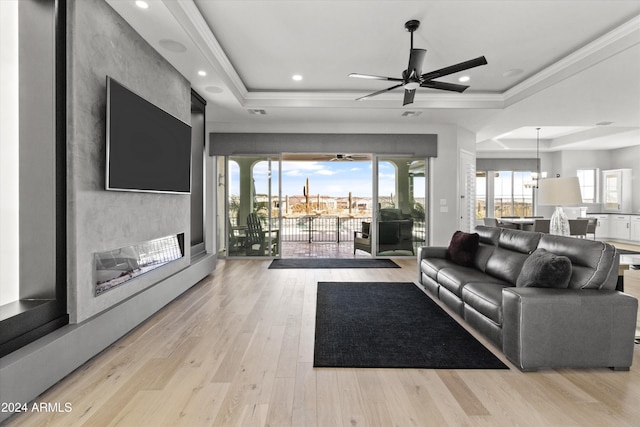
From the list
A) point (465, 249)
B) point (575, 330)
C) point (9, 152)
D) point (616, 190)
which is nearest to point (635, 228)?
point (616, 190)

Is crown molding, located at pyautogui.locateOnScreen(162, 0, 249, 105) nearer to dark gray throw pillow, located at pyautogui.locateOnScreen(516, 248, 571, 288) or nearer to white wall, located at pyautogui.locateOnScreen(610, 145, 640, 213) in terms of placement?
dark gray throw pillow, located at pyautogui.locateOnScreen(516, 248, 571, 288)

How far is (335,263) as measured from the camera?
641 cm

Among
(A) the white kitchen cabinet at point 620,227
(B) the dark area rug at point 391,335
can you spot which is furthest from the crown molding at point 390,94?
(A) the white kitchen cabinet at point 620,227

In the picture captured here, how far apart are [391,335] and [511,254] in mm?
1619

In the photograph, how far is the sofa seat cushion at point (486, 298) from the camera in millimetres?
2650

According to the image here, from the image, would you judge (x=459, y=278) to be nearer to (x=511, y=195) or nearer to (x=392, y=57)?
(x=392, y=57)

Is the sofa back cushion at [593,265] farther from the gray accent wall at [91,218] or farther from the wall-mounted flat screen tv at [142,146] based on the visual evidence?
the wall-mounted flat screen tv at [142,146]

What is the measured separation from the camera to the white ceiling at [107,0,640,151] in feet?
10.5

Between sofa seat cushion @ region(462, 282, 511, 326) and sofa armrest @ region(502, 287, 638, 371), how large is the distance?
0.30 m

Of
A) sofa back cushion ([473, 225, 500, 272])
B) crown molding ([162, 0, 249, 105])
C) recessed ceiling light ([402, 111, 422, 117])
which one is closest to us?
crown molding ([162, 0, 249, 105])

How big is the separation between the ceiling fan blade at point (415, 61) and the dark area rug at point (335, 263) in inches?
139

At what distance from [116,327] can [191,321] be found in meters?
0.70

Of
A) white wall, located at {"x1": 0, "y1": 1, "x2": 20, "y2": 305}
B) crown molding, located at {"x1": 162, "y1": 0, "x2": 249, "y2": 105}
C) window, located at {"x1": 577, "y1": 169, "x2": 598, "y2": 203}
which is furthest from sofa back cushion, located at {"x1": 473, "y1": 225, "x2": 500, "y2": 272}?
window, located at {"x1": 577, "y1": 169, "x2": 598, "y2": 203}

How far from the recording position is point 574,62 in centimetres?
423
